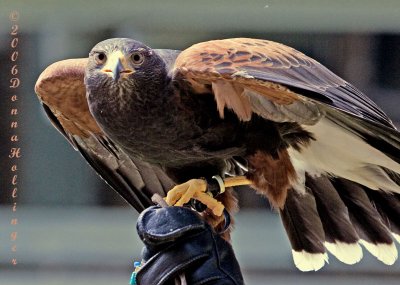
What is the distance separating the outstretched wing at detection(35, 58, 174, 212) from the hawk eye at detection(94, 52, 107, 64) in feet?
0.50

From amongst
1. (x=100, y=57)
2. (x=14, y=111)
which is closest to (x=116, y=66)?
(x=100, y=57)

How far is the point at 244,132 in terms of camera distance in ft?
7.12

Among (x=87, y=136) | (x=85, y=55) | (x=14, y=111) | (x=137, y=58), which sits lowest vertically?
(x=14, y=111)

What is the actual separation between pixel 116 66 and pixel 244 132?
0.35 meters

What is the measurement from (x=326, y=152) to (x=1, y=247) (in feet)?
6.59

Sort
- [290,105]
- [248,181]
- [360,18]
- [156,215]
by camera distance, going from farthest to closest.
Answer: [360,18], [248,181], [290,105], [156,215]

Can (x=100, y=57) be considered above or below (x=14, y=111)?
above

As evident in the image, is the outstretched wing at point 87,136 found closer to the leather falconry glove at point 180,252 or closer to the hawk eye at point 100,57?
the hawk eye at point 100,57

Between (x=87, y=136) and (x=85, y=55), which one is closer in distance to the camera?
(x=87, y=136)

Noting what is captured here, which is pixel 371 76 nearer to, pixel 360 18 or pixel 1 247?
pixel 360 18

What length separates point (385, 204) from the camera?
93.1 inches

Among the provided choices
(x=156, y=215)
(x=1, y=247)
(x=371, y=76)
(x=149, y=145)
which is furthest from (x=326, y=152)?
(x=1, y=247)

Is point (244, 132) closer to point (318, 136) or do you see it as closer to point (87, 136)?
point (318, 136)

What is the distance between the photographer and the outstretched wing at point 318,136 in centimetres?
198
